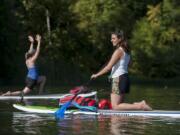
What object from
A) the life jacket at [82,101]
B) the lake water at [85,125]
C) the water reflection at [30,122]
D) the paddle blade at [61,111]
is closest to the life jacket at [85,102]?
the life jacket at [82,101]

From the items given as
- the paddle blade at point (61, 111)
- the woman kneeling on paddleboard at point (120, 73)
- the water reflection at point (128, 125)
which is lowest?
the water reflection at point (128, 125)

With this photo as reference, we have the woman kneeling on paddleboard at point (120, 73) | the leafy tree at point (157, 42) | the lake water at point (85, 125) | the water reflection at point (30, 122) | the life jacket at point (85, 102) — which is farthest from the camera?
the leafy tree at point (157, 42)

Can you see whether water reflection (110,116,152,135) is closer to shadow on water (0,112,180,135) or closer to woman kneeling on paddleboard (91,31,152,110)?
shadow on water (0,112,180,135)

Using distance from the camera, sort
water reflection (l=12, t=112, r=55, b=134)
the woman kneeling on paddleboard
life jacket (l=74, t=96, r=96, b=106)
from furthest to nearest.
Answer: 1. life jacket (l=74, t=96, r=96, b=106)
2. the woman kneeling on paddleboard
3. water reflection (l=12, t=112, r=55, b=134)

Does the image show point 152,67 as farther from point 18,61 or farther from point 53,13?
point 18,61

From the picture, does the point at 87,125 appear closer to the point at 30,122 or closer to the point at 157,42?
the point at 30,122

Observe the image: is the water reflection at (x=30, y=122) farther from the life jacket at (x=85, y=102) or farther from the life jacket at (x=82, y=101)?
the life jacket at (x=85, y=102)

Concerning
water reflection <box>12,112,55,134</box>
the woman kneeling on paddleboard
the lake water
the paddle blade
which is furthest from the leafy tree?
the lake water

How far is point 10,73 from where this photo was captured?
137 ft

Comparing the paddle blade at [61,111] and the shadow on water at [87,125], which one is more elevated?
the paddle blade at [61,111]

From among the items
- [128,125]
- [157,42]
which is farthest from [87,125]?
[157,42]

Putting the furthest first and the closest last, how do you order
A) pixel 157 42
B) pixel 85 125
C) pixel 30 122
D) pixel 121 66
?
1. pixel 157 42
2. pixel 121 66
3. pixel 30 122
4. pixel 85 125

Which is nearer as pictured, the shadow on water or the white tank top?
the shadow on water

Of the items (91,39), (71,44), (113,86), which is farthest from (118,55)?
(91,39)
